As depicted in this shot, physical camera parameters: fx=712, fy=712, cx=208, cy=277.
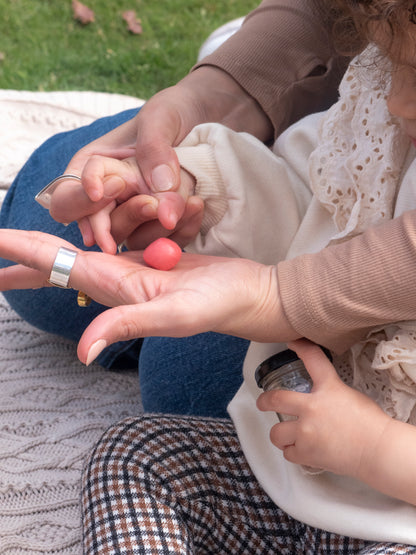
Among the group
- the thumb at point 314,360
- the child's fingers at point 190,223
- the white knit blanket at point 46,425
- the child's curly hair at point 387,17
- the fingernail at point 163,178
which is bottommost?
the white knit blanket at point 46,425

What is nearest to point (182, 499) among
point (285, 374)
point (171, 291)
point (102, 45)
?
point (285, 374)

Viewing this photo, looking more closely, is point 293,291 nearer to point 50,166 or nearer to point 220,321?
point 220,321

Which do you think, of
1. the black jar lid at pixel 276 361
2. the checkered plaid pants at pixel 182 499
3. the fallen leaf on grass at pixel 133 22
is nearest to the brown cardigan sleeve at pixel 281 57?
the black jar lid at pixel 276 361

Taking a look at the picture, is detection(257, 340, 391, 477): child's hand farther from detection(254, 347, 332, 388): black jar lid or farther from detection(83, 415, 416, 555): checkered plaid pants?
detection(83, 415, 416, 555): checkered plaid pants

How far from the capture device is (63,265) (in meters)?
0.92

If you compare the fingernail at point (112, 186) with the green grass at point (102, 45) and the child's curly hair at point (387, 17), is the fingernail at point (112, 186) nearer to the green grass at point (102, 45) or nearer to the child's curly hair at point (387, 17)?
the child's curly hair at point (387, 17)

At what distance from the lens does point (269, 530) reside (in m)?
1.09

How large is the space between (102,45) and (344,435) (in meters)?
2.20

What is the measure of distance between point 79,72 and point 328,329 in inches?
76.9

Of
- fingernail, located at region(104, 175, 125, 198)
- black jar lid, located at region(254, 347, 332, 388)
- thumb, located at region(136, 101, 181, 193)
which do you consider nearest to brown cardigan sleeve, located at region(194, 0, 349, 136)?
thumb, located at region(136, 101, 181, 193)

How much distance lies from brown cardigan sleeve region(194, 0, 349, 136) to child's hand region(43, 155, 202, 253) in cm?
30

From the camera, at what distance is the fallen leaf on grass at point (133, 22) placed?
2.82 meters

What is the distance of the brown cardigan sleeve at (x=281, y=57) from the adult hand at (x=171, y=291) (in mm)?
470

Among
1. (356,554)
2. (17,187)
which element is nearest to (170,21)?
(17,187)
